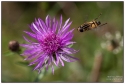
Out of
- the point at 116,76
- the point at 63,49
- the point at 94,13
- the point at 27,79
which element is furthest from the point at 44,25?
the point at 94,13

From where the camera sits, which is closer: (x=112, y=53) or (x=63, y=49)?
(x=63, y=49)

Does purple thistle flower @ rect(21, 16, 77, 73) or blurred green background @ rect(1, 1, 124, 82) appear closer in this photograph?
purple thistle flower @ rect(21, 16, 77, 73)

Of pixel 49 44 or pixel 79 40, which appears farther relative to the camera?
pixel 79 40

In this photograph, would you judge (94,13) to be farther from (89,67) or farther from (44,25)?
(44,25)

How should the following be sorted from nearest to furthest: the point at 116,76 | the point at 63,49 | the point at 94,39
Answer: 1. the point at 63,49
2. the point at 116,76
3. the point at 94,39
